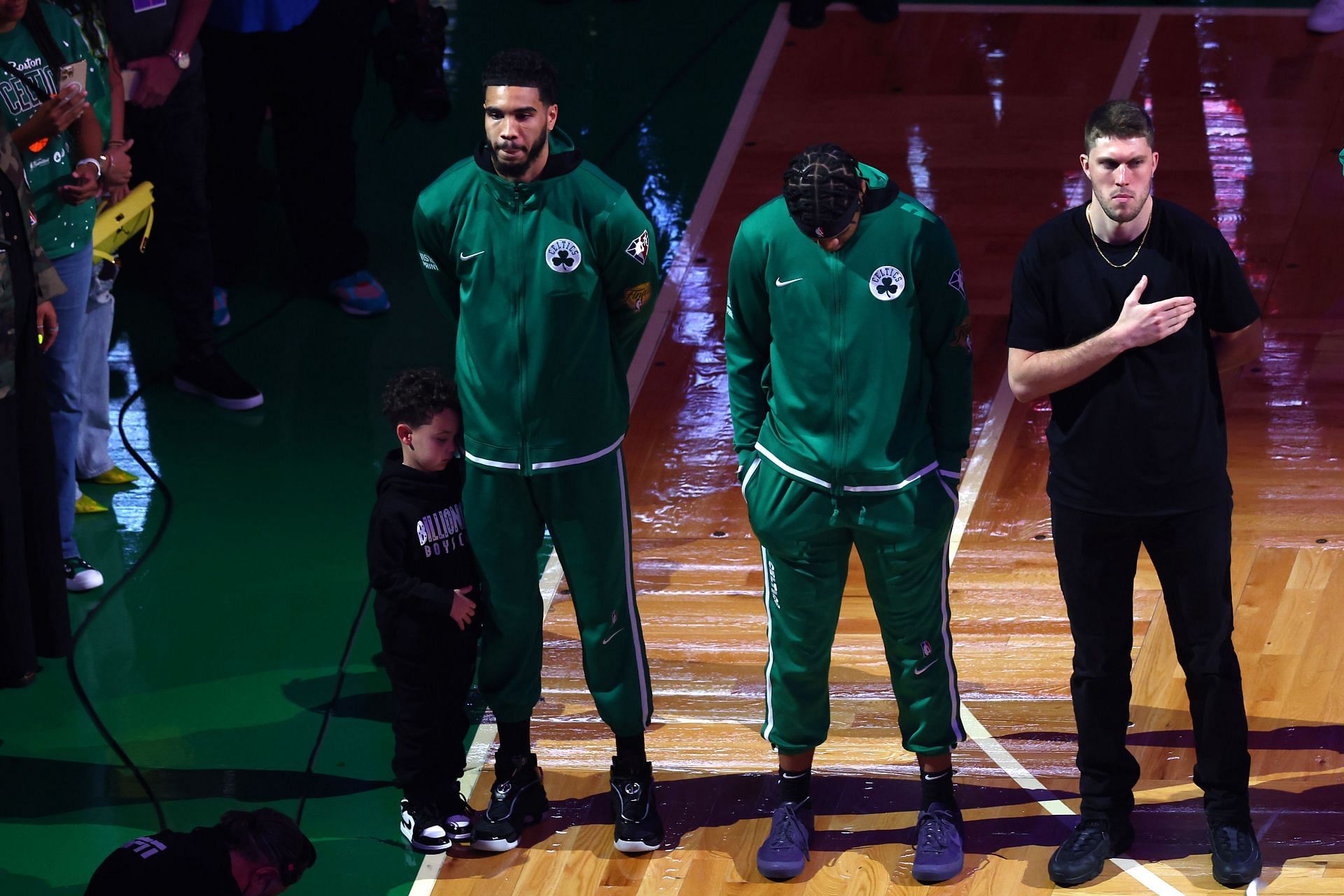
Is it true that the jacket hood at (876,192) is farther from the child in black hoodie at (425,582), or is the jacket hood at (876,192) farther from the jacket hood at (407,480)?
the jacket hood at (407,480)

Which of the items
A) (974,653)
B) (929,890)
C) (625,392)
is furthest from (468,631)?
(974,653)

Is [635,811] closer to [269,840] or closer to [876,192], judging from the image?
[269,840]

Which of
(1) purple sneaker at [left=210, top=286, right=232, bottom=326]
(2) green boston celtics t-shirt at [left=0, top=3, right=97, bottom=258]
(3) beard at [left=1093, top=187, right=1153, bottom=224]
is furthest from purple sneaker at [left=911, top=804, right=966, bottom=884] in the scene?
(1) purple sneaker at [left=210, top=286, right=232, bottom=326]

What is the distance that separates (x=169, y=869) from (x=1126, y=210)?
247cm

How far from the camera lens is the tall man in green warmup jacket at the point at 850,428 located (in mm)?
4230

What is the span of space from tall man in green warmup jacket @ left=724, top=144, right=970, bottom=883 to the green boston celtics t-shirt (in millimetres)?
2397

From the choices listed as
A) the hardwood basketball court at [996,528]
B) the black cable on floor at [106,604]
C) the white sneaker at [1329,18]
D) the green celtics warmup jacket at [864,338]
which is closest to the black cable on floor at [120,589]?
the black cable on floor at [106,604]

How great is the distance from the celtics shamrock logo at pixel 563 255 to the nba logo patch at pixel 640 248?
0.42ft

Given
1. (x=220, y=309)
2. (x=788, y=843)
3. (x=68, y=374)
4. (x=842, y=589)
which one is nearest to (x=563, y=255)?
(x=842, y=589)

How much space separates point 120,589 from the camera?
6.12 m

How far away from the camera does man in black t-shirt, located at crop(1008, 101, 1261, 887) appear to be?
160 inches

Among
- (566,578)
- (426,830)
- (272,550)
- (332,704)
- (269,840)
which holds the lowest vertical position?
(272,550)

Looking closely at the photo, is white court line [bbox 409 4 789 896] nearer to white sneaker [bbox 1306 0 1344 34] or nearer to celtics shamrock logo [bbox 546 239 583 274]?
celtics shamrock logo [bbox 546 239 583 274]

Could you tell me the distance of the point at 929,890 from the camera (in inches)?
178
